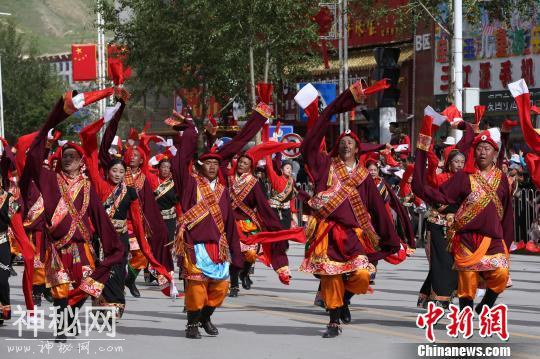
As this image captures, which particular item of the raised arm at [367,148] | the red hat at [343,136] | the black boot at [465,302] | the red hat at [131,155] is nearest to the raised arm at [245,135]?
the red hat at [343,136]

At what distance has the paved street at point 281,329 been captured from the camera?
10445mm

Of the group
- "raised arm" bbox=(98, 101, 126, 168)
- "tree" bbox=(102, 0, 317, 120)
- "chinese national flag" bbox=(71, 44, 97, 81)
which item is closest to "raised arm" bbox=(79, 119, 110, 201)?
"raised arm" bbox=(98, 101, 126, 168)

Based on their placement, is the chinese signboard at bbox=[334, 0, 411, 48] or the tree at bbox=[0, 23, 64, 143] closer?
the chinese signboard at bbox=[334, 0, 411, 48]

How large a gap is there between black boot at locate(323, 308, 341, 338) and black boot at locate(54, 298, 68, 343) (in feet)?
7.11

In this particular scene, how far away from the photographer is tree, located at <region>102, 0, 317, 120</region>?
3425cm

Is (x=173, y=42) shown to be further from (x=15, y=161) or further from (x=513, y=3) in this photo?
(x=15, y=161)

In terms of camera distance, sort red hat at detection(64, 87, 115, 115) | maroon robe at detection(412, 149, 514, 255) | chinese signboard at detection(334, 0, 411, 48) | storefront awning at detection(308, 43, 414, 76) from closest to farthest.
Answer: red hat at detection(64, 87, 115, 115) → maroon robe at detection(412, 149, 514, 255) → storefront awning at detection(308, 43, 414, 76) → chinese signboard at detection(334, 0, 411, 48)

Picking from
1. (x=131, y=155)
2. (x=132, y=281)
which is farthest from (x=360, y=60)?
(x=132, y=281)

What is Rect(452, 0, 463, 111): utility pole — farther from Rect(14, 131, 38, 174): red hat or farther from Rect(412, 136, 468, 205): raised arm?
Rect(14, 131, 38, 174): red hat

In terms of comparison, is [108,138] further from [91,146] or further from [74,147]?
[74,147]

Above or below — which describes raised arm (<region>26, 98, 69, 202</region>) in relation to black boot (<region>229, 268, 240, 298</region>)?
above

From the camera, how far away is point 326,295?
1130cm

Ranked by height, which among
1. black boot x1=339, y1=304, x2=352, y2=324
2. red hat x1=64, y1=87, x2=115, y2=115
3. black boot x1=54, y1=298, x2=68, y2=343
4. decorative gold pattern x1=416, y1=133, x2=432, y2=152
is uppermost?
red hat x1=64, y1=87, x2=115, y2=115

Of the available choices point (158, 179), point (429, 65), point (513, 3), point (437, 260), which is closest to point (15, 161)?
point (437, 260)
